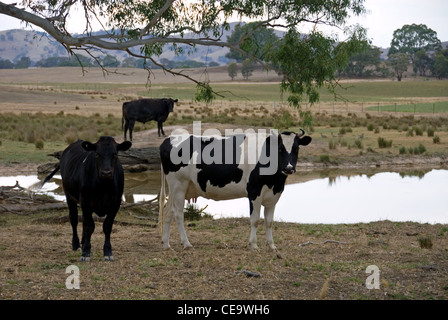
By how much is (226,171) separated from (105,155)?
2108 mm

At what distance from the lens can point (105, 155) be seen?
30.3ft

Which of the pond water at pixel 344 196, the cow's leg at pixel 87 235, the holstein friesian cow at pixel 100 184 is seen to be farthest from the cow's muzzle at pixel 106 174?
the pond water at pixel 344 196

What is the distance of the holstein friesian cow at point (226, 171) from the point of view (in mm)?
10258

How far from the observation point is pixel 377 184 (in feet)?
71.4

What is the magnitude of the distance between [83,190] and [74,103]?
53.4 m

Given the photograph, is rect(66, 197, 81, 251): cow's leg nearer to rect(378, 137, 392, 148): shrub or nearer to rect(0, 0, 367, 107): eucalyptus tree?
rect(0, 0, 367, 107): eucalyptus tree

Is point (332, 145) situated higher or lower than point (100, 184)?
lower

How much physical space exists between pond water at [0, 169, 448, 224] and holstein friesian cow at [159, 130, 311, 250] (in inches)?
195

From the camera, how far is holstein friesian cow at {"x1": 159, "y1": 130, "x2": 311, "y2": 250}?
10.3m

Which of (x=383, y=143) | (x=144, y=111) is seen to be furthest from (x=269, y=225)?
(x=144, y=111)

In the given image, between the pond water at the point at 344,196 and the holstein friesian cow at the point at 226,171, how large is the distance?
4.94 m

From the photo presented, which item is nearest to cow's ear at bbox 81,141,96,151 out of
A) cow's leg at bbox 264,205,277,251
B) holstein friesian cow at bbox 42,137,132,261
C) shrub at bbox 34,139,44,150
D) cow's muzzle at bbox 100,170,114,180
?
holstein friesian cow at bbox 42,137,132,261

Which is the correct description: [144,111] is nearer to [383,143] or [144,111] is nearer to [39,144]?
[39,144]

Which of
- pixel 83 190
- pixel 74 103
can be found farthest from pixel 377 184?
pixel 74 103
